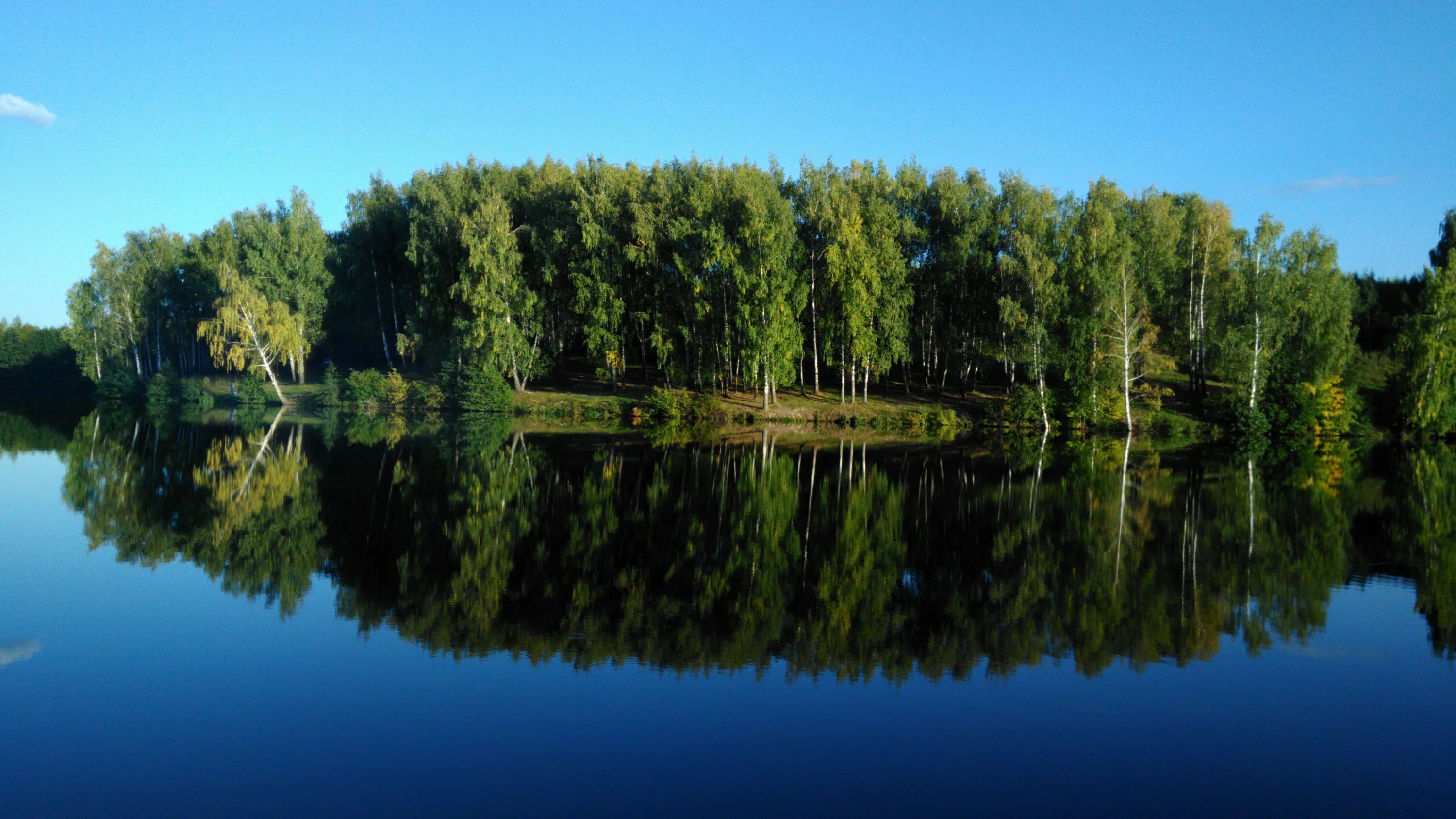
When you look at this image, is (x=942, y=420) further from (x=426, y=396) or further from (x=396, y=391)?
(x=396, y=391)

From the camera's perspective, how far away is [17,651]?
10.8 meters

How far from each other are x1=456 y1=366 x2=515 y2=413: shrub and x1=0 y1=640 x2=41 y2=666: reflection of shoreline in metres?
36.9

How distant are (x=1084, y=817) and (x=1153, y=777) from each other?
113 centimetres

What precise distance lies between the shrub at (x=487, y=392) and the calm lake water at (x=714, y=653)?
2561 cm

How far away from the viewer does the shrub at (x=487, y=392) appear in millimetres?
47656

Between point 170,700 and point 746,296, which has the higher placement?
point 746,296

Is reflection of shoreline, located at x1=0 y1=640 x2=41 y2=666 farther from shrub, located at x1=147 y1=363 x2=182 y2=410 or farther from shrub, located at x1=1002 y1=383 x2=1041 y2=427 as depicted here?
shrub, located at x1=147 y1=363 x2=182 y2=410

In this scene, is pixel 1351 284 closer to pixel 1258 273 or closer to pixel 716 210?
pixel 1258 273

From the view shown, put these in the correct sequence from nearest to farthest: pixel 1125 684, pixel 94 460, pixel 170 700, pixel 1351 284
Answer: pixel 170 700 → pixel 1125 684 → pixel 94 460 → pixel 1351 284

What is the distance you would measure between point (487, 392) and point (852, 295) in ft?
62.5

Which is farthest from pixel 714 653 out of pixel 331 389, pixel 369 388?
pixel 331 389

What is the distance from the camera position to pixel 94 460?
27359mm

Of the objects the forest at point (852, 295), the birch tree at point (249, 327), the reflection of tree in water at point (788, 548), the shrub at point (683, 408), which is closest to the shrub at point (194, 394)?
the forest at point (852, 295)

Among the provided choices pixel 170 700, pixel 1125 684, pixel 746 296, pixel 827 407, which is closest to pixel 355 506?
pixel 170 700
